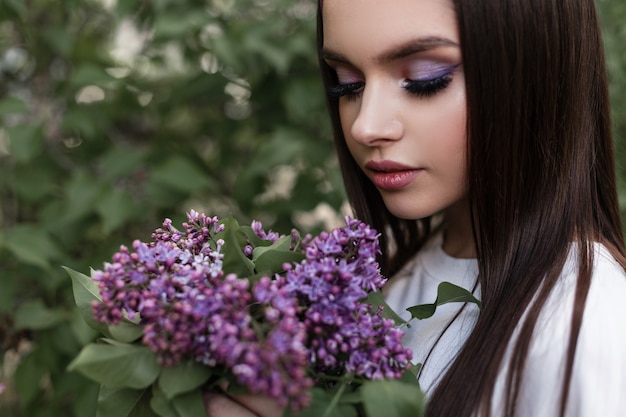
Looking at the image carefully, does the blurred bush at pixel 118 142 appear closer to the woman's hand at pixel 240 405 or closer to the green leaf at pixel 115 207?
the green leaf at pixel 115 207

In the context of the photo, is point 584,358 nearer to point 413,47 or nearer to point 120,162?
point 413,47

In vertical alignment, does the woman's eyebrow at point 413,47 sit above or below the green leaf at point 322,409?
above

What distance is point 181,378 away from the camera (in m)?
0.72

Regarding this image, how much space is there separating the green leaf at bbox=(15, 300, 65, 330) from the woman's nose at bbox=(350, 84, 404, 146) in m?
0.87

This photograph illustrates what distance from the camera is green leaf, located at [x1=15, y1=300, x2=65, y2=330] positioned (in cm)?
149

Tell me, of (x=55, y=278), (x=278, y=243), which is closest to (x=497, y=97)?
(x=278, y=243)

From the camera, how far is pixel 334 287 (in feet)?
2.36

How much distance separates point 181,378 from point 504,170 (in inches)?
21.1

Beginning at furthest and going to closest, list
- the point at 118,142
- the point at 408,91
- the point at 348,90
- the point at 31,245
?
1. the point at 118,142
2. the point at 31,245
3. the point at 348,90
4. the point at 408,91

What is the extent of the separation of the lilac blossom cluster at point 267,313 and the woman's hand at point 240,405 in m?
0.09

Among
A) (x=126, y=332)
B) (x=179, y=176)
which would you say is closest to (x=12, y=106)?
(x=179, y=176)

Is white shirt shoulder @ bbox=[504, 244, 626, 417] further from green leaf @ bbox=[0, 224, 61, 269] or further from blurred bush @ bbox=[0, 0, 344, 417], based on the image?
green leaf @ bbox=[0, 224, 61, 269]

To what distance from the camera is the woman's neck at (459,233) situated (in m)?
1.21

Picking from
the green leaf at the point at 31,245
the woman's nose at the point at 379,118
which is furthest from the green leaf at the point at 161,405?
the green leaf at the point at 31,245
